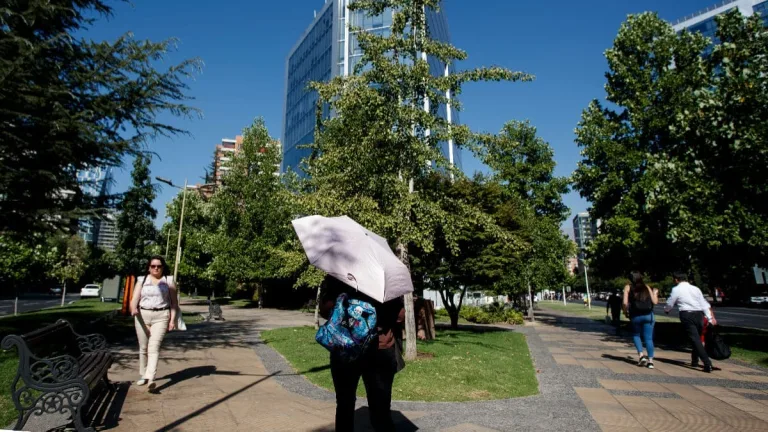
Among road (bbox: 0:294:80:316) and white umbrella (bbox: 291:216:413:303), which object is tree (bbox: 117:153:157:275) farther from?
white umbrella (bbox: 291:216:413:303)

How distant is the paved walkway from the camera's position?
4.50 meters

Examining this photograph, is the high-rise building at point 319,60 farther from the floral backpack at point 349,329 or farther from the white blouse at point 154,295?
the floral backpack at point 349,329

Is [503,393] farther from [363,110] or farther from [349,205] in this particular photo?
[363,110]

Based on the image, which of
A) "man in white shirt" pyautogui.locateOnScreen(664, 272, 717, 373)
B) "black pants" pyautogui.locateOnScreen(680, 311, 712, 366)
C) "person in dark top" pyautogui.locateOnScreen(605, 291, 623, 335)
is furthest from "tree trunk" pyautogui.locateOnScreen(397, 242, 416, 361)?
"person in dark top" pyautogui.locateOnScreen(605, 291, 623, 335)

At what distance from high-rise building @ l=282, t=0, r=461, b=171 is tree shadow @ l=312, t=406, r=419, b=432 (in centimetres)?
4006

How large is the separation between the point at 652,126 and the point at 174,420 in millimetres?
17196

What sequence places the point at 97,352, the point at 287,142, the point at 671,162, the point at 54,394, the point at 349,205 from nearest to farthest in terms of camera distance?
the point at 54,394 < the point at 97,352 < the point at 349,205 < the point at 671,162 < the point at 287,142

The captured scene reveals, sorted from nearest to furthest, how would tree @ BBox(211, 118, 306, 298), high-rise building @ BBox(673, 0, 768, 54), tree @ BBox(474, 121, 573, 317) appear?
tree @ BBox(474, 121, 573, 317) → tree @ BBox(211, 118, 306, 298) → high-rise building @ BBox(673, 0, 768, 54)

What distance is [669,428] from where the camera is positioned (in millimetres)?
4547

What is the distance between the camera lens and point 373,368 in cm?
332

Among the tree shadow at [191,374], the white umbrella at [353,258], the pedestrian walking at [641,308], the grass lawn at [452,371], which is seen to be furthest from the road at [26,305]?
the pedestrian walking at [641,308]

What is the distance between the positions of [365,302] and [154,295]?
12.8 ft

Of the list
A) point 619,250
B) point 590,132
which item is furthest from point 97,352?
point 590,132

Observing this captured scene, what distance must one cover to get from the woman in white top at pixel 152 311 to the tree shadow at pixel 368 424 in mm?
2808
